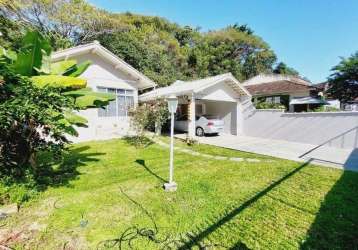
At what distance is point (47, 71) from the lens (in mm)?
6094

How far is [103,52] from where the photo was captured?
49.9ft

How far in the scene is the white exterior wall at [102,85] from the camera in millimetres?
14312

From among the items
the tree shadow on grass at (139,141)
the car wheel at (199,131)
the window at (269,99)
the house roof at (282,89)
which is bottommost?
the tree shadow on grass at (139,141)

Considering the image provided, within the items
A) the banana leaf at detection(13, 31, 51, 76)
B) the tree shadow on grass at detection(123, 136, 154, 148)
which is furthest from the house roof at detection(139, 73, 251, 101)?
the banana leaf at detection(13, 31, 51, 76)

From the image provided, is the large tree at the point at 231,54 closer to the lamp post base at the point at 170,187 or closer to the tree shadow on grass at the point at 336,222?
the lamp post base at the point at 170,187

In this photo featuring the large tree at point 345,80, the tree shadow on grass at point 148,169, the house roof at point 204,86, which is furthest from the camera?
the large tree at point 345,80

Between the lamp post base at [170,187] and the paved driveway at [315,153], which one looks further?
the paved driveway at [315,153]

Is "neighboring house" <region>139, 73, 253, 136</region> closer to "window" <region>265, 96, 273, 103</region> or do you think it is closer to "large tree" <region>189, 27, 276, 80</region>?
"window" <region>265, 96, 273, 103</region>

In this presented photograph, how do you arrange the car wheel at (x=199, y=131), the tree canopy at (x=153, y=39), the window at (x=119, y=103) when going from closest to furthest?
the window at (x=119, y=103), the car wheel at (x=199, y=131), the tree canopy at (x=153, y=39)

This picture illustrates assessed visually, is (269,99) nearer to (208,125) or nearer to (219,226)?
(208,125)

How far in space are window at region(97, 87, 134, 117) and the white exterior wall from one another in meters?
0.27

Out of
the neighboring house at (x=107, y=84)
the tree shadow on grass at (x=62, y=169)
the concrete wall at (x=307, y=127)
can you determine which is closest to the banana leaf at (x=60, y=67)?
the tree shadow on grass at (x=62, y=169)

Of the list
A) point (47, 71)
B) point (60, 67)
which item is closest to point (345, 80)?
point (60, 67)

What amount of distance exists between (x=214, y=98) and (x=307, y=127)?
655 cm
